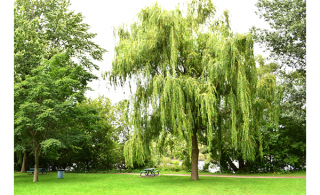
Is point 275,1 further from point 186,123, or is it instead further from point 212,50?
point 186,123

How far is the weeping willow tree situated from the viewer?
11633 mm

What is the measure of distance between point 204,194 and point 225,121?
18.2ft

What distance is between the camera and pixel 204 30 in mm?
14109

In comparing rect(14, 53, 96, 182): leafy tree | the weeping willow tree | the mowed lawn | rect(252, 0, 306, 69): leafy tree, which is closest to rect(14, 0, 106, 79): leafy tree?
rect(14, 53, 96, 182): leafy tree

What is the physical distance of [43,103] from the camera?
592 inches

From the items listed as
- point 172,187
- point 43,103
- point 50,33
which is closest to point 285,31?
point 172,187

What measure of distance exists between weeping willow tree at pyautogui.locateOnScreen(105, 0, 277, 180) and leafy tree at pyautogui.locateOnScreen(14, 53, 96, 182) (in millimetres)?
4154

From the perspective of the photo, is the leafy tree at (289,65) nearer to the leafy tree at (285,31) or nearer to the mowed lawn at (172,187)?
the leafy tree at (285,31)

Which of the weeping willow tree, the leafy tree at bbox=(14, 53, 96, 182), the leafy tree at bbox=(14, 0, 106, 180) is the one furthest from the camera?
the leafy tree at bbox=(14, 0, 106, 180)

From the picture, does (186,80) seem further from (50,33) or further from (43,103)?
(50,33)

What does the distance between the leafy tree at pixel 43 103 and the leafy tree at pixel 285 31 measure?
14.8 m

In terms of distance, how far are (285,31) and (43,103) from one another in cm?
1762

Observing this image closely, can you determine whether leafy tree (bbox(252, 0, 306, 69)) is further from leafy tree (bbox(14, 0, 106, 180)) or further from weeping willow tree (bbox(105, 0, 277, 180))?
leafy tree (bbox(14, 0, 106, 180))
